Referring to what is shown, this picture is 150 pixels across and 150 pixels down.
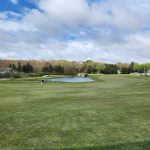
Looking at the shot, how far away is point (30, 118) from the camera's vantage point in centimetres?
1238

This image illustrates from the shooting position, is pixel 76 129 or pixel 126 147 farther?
pixel 76 129

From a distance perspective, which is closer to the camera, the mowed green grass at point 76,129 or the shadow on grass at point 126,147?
the shadow on grass at point 126,147

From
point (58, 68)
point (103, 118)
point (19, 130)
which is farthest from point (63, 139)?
point (58, 68)

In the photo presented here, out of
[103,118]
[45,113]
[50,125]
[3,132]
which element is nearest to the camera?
[3,132]

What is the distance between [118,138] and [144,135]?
948 mm

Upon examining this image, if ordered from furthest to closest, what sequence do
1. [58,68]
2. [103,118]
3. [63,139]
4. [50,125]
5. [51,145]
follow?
[58,68] → [103,118] → [50,125] → [63,139] → [51,145]

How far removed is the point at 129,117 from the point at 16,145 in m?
5.69

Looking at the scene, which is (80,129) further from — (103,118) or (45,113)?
(45,113)

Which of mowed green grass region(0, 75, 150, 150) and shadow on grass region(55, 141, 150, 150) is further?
mowed green grass region(0, 75, 150, 150)

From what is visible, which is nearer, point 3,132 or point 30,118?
point 3,132

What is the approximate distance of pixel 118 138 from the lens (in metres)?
8.96

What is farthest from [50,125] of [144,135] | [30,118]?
[144,135]

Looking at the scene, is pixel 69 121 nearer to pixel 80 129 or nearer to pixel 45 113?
pixel 80 129

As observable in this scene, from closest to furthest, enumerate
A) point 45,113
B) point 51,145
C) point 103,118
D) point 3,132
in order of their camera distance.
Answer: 1. point 51,145
2. point 3,132
3. point 103,118
4. point 45,113
